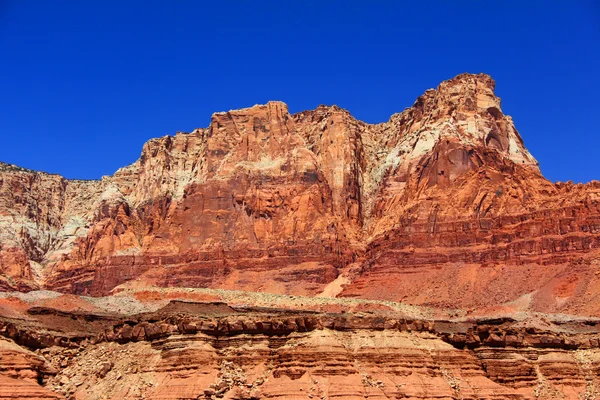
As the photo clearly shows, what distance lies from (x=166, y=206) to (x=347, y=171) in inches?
1349

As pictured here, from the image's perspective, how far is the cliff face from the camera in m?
126

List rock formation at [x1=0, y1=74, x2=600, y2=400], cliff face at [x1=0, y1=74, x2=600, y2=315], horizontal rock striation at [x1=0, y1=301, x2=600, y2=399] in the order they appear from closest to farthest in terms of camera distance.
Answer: horizontal rock striation at [x1=0, y1=301, x2=600, y2=399]
rock formation at [x1=0, y1=74, x2=600, y2=400]
cliff face at [x1=0, y1=74, x2=600, y2=315]

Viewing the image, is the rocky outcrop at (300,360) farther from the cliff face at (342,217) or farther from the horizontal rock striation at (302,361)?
the cliff face at (342,217)

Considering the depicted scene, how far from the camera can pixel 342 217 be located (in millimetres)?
159625

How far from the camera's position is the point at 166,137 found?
187 meters

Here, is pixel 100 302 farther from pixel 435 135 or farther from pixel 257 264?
pixel 435 135

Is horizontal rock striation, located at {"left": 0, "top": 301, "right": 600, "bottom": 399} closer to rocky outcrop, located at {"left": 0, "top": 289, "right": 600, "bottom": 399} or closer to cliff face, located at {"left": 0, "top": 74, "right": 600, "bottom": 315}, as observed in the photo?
rocky outcrop, located at {"left": 0, "top": 289, "right": 600, "bottom": 399}

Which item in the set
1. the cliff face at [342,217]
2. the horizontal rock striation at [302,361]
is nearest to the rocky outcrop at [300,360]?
the horizontal rock striation at [302,361]

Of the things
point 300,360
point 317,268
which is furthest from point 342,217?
point 300,360

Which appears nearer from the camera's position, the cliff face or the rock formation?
the rock formation

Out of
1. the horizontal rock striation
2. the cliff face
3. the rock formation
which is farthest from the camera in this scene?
the cliff face

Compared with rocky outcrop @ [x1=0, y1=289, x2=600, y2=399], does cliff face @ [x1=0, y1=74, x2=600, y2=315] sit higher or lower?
higher

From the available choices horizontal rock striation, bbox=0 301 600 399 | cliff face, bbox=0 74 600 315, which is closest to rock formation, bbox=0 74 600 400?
horizontal rock striation, bbox=0 301 600 399

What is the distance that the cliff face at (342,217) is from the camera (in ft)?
412
